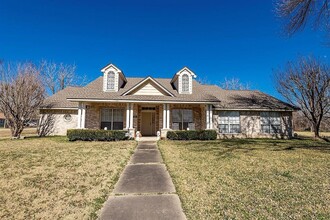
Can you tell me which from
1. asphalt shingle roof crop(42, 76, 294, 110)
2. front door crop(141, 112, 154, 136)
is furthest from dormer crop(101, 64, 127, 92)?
front door crop(141, 112, 154, 136)

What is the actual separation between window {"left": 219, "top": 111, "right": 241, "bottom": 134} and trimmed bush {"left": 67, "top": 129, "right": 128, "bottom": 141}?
9031mm

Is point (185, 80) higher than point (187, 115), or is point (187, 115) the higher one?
point (185, 80)

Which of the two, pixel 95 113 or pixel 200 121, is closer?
pixel 95 113

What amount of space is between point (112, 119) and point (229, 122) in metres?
10.5

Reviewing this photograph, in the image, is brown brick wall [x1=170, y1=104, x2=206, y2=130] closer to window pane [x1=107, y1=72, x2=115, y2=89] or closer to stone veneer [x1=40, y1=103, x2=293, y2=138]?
stone veneer [x1=40, y1=103, x2=293, y2=138]

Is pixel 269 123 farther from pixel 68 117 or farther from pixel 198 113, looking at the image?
Result: pixel 68 117

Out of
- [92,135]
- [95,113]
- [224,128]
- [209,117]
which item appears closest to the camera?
[92,135]

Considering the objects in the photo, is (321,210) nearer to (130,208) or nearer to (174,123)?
(130,208)

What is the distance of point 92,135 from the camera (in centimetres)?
1258

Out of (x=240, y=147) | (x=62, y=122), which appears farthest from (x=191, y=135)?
(x=62, y=122)

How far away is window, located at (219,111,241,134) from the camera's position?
1614cm

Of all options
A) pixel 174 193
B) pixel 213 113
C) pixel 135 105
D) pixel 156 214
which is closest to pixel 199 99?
pixel 213 113

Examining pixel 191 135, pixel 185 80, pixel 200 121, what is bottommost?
pixel 191 135

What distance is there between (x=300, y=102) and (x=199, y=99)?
10.1 metres
